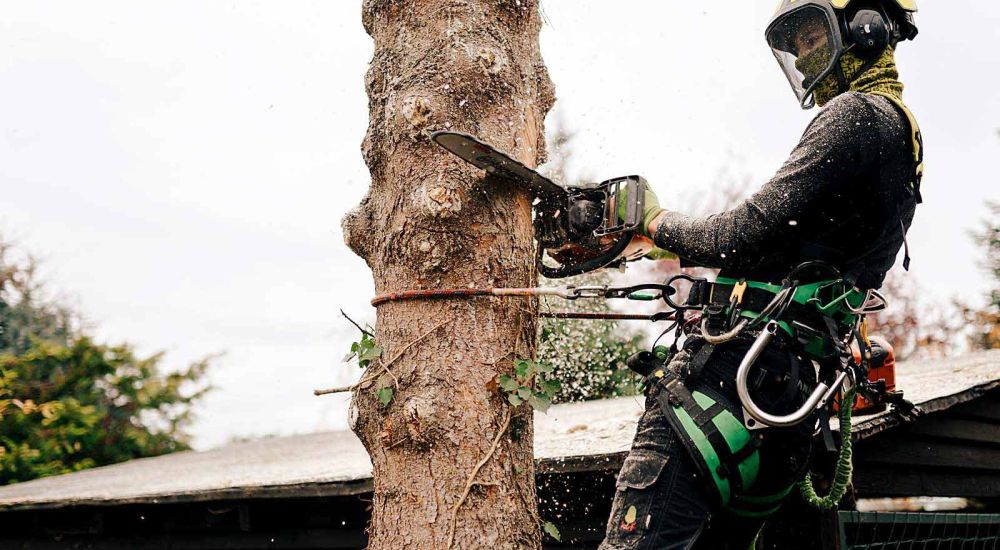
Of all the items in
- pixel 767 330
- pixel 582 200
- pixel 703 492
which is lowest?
pixel 703 492

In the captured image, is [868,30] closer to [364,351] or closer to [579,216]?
[579,216]

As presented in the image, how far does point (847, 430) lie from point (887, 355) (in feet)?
2.73

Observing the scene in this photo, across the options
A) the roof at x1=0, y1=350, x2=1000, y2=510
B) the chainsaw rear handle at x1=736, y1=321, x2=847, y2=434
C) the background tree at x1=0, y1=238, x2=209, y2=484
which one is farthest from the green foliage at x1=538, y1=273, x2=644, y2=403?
the chainsaw rear handle at x1=736, y1=321, x2=847, y2=434

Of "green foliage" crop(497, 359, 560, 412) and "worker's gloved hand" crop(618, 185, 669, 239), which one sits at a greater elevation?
"worker's gloved hand" crop(618, 185, 669, 239)

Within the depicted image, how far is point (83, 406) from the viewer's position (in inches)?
519

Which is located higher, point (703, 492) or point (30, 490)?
point (703, 492)

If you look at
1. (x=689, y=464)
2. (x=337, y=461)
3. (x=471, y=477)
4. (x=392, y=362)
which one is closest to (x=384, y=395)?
(x=392, y=362)

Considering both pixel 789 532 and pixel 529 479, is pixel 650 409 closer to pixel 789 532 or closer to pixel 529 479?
pixel 529 479

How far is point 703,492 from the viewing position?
2312mm

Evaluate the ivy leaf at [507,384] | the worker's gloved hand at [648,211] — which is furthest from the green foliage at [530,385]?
the worker's gloved hand at [648,211]

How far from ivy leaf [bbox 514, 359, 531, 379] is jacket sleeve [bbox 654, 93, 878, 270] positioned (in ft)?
1.87

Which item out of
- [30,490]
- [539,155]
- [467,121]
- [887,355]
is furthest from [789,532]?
[30,490]

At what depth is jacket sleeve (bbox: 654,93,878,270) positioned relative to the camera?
2.32m

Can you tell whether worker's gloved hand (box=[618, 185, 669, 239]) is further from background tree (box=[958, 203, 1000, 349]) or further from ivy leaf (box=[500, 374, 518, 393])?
background tree (box=[958, 203, 1000, 349])
